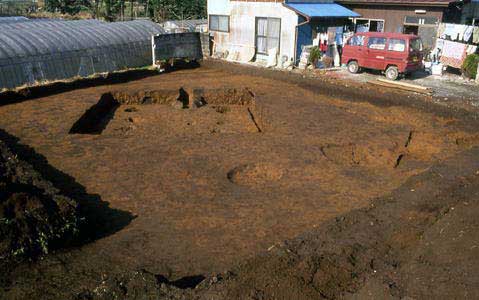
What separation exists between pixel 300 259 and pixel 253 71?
17.2 meters

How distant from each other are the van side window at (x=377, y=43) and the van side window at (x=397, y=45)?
0.35 meters

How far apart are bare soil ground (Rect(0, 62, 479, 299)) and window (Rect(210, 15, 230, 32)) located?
11.3m

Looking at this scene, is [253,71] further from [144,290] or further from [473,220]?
[144,290]

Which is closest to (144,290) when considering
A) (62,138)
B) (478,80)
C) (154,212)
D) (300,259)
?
(300,259)

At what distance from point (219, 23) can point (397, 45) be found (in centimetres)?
1158

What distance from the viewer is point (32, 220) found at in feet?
22.0

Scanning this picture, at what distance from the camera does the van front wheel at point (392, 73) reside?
20.5 metres

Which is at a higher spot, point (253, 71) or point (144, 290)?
point (253, 71)

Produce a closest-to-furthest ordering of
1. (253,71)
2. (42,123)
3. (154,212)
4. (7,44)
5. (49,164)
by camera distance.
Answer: (154,212) < (49,164) < (42,123) < (7,44) < (253,71)

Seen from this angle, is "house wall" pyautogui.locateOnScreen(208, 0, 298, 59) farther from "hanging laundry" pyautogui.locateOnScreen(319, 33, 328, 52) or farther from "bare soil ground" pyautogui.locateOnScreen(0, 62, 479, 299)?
"bare soil ground" pyautogui.locateOnScreen(0, 62, 479, 299)

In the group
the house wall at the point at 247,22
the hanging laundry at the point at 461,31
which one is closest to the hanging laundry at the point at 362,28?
the hanging laundry at the point at 461,31

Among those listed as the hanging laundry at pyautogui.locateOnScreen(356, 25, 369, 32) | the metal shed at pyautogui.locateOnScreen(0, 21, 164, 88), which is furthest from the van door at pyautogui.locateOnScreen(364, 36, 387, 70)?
the metal shed at pyautogui.locateOnScreen(0, 21, 164, 88)

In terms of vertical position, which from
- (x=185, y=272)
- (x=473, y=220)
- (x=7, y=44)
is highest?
(x=7, y=44)

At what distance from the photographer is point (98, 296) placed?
211 inches
